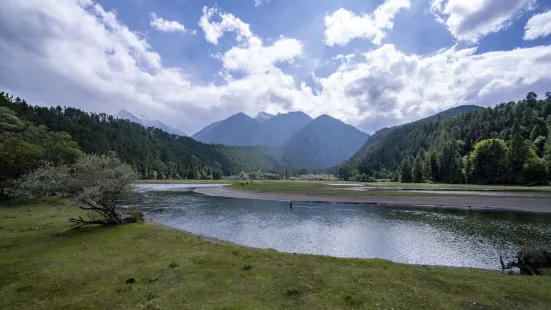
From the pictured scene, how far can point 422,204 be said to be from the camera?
79.7 meters

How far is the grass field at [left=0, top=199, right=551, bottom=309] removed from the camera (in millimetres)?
16109

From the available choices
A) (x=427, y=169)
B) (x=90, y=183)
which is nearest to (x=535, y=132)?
(x=427, y=169)

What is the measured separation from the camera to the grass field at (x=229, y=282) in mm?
16109

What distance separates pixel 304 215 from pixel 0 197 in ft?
234

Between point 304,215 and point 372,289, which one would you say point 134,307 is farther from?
point 304,215

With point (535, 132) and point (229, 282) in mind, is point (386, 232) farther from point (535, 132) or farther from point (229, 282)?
point (535, 132)

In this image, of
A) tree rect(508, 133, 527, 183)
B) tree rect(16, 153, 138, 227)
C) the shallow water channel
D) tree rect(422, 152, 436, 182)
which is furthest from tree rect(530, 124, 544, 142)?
tree rect(16, 153, 138, 227)

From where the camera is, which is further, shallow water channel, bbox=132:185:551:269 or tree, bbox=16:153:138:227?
tree, bbox=16:153:138:227

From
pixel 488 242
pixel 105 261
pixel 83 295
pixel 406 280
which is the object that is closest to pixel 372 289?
pixel 406 280

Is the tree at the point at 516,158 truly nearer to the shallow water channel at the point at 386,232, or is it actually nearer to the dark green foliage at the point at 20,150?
the shallow water channel at the point at 386,232

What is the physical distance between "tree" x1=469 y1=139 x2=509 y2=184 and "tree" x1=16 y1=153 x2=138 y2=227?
178 meters

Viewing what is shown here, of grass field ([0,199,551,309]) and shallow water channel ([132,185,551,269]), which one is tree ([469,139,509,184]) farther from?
grass field ([0,199,551,309])

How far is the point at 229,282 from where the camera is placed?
19.3m

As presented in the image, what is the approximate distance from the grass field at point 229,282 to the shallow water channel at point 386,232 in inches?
399
